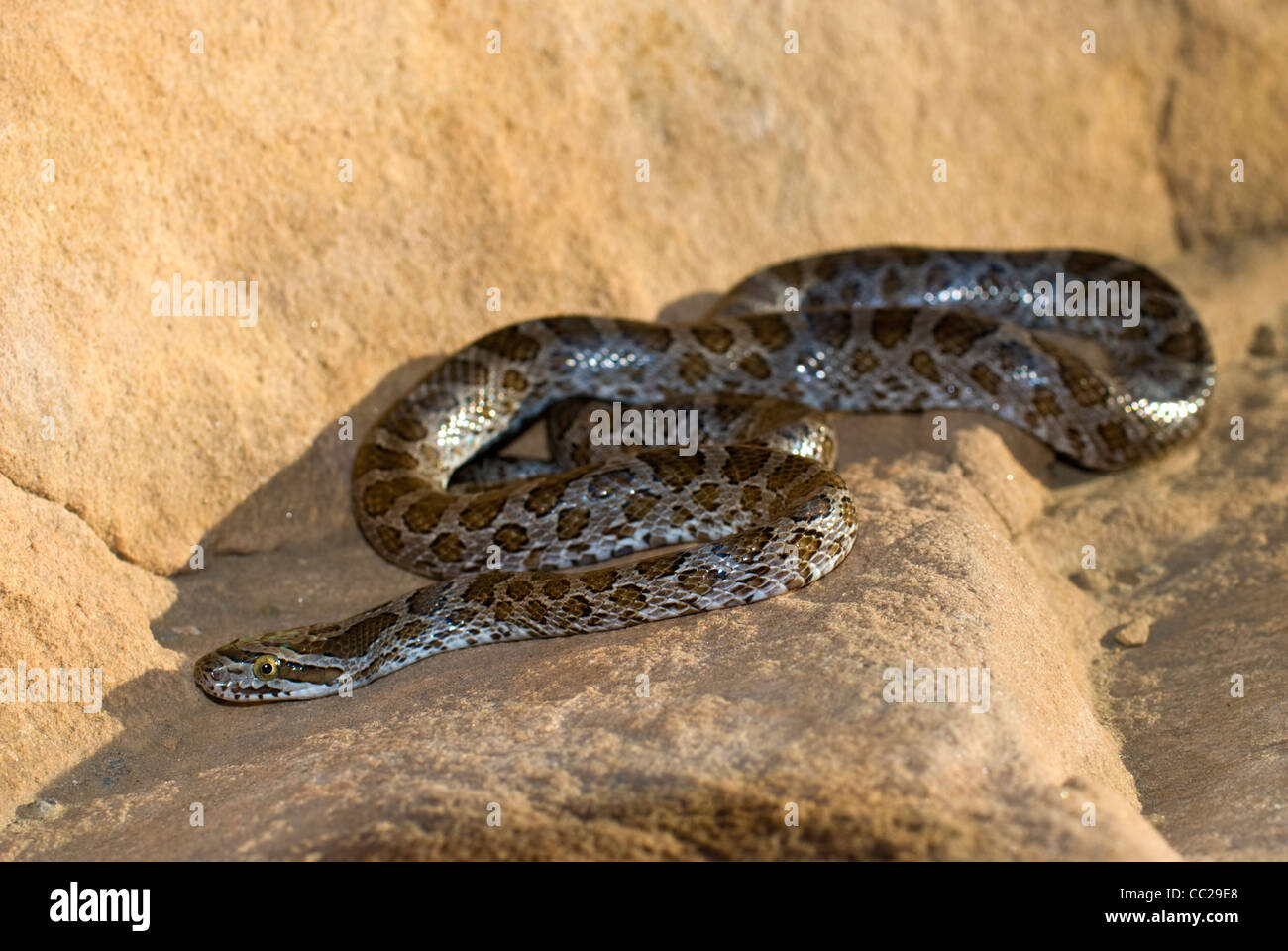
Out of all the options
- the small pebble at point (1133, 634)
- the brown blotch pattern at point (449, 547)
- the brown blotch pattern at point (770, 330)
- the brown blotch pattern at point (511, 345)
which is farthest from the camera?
the brown blotch pattern at point (770, 330)

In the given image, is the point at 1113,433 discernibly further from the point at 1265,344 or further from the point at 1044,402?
the point at 1265,344

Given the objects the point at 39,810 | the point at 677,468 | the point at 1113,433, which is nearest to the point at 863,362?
the point at 1113,433

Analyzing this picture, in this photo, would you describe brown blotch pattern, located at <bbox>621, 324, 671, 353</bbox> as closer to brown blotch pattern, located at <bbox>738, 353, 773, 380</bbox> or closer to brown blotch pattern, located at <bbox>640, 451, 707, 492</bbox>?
brown blotch pattern, located at <bbox>738, 353, 773, 380</bbox>

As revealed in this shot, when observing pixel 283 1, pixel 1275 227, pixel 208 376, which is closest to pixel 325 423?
pixel 208 376

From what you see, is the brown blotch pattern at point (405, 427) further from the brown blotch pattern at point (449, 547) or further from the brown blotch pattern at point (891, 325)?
the brown blotch pattern at point (891, 325)

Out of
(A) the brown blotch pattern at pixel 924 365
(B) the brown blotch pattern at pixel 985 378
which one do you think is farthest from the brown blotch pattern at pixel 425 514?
(B) the brown blotch pattern at pixel 985 378

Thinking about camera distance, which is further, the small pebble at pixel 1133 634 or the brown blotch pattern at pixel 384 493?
the brown blotch pattern at pixel 384 493

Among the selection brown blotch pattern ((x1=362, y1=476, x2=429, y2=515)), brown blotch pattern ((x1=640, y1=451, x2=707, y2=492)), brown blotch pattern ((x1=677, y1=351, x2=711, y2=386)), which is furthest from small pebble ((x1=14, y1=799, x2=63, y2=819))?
brown blotch pattern ((x1=677, y1=351, x2=711, y2=386))
